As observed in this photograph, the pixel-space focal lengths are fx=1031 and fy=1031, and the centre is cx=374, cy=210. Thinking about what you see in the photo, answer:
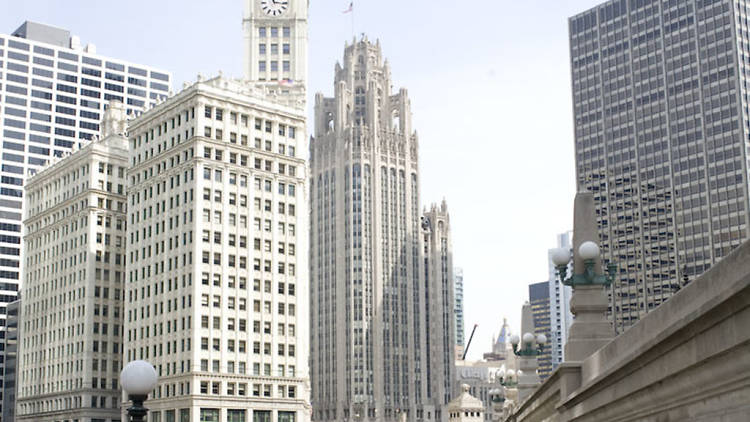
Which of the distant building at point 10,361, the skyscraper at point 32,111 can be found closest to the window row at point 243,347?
the distant building at point 10,361

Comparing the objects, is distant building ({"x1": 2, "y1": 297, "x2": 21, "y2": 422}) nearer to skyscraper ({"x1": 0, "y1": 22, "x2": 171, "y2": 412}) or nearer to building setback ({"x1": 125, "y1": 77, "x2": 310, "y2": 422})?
skyscraper ({"x1": 0, "y1": 22, "x2": 171, "y2": 412})

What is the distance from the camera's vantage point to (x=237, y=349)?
363 feet

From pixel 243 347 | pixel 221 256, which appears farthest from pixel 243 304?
pixel 221 256

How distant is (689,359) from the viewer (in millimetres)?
14336

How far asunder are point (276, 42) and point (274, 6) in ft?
17.6

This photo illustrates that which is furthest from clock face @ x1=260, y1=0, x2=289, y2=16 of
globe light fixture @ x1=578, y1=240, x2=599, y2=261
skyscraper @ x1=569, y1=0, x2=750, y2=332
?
globe light fixture @ x1=578, y1=240, x2=599, y2=261

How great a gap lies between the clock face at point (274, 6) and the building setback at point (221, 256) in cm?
1801

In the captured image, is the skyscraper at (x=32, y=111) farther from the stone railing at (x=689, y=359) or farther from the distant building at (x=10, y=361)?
the stone railing at (x=689, y=359)

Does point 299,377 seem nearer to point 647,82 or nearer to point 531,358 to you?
point 531,358

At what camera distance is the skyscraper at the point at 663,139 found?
6767 inches

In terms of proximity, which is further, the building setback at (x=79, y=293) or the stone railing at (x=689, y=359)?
the building setback at (x=79, y=293)

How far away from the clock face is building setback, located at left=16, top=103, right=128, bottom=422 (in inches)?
1003

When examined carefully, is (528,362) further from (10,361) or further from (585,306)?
(10,361)

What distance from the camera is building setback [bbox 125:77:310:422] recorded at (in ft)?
357
